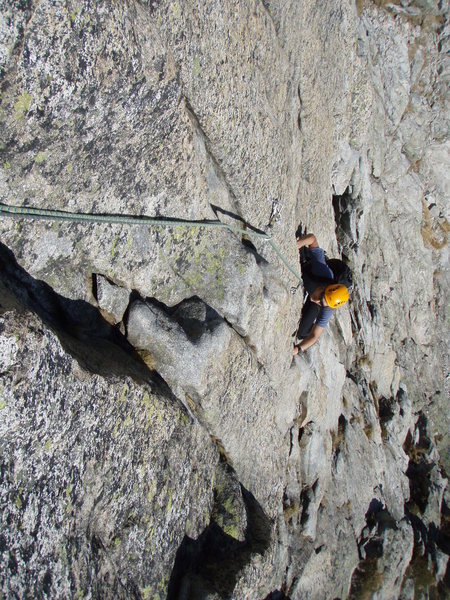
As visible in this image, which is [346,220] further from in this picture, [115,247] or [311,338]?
[115,247]

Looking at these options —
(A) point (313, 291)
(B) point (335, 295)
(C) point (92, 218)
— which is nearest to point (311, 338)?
(A) point (313, 291)

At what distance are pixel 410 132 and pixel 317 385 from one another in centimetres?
1618

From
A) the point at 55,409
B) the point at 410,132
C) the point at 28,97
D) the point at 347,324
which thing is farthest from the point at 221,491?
the point at 410,132

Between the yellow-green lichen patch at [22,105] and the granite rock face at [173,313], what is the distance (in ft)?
0.18

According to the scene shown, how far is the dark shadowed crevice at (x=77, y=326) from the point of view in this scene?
5.91 m

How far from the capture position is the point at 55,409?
5.55 meters

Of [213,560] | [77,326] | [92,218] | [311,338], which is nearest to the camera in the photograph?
[92,218]

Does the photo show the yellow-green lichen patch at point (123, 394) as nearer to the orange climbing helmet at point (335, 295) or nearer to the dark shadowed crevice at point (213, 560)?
the dark shadowed crevice at point (213, 560)

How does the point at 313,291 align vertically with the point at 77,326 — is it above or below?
above

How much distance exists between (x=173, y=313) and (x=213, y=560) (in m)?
4.68

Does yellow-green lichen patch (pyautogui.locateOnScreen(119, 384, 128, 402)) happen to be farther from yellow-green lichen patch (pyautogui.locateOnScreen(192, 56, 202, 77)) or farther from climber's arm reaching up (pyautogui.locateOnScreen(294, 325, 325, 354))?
climber's arm reaching up (pyautogui.locateOnScreen(294, 325, 325, 354))

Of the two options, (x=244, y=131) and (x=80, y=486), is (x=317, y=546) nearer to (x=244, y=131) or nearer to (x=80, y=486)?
(x=80, y=486)

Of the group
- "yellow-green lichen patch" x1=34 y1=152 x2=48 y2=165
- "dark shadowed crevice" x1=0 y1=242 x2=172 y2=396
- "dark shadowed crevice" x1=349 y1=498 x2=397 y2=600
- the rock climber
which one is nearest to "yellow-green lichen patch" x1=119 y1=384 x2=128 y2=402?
"dark shadowed crevice" x1=0 y1=242 x2=172 y2=396

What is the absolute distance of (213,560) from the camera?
8.49 m
